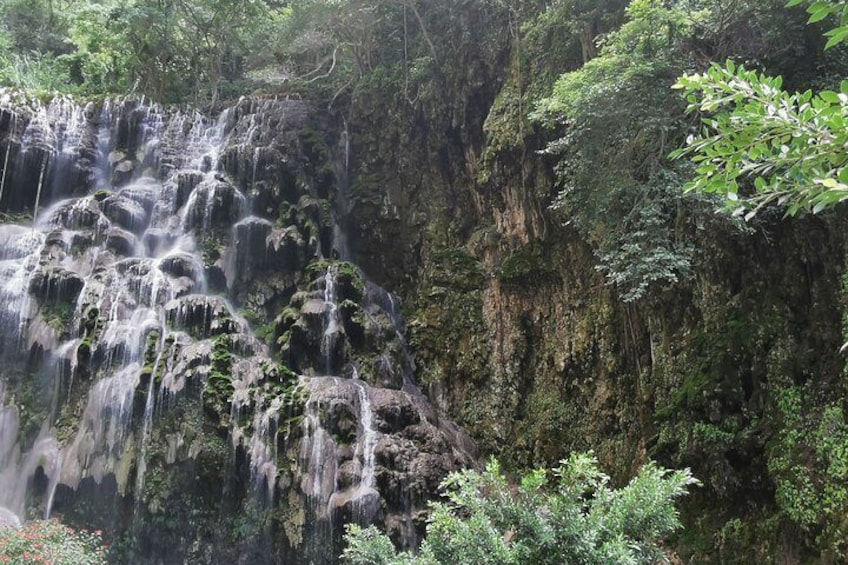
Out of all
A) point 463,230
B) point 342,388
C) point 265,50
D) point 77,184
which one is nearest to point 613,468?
point 342,388

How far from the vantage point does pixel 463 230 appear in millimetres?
14656

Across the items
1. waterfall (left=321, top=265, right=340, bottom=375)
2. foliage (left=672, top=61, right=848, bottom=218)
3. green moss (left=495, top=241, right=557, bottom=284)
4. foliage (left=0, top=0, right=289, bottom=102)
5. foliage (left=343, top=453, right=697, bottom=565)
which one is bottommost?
foliage (left=343, top=453, right=697, bottom=565)

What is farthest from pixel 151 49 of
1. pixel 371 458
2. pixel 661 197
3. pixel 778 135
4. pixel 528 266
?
pixel 778 135

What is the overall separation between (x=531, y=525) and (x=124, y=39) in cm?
1870

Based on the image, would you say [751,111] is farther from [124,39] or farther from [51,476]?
[124,39]

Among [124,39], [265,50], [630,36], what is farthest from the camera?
[265,50]

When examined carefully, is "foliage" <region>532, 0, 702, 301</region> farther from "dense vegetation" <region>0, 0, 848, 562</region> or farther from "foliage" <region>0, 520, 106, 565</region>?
"foliage" <region>0, 520, 106, 565</region>

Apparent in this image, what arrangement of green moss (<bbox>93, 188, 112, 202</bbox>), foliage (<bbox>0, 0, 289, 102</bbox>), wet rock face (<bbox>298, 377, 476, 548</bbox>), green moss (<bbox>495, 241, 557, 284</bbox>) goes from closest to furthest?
wet rock face (<bbox>298, 377, 476, 548</bbox>) < green moss (<bbox>495, 241, 557, 284</bbox>) < green moss (<bbox>93, 188, 112, 202</bbox>) < foliage (<bbox>0, 0, 289, 102</bbox>)

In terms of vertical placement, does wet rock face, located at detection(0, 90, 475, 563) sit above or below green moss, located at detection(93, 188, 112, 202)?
below

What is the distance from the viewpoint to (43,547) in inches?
321

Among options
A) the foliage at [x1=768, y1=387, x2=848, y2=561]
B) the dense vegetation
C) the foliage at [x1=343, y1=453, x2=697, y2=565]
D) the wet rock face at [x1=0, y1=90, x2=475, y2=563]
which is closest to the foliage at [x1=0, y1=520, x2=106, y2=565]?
the wet rock face at [x1=0, y1=90, x2=475, y2=563]

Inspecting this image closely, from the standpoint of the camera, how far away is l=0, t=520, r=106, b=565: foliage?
25.5 feet

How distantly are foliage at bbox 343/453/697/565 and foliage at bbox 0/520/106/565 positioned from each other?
490 centimetres

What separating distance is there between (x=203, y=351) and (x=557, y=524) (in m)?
7.97
